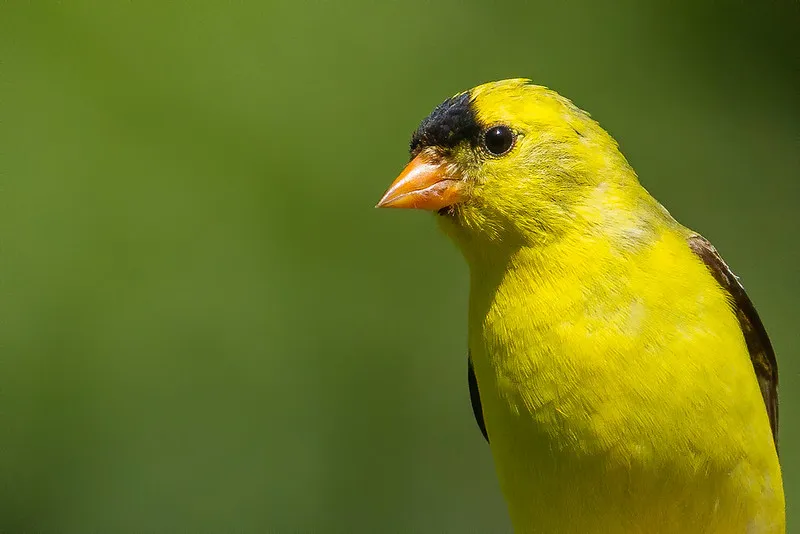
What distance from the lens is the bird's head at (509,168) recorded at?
6.73 ft

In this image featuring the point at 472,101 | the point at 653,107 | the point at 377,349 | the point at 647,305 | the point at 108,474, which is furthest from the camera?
the point at 653,107

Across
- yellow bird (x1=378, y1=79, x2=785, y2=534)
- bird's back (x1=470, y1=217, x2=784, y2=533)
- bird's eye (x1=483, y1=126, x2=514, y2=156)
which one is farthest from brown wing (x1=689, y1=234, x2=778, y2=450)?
bird's eye (x1=483, y1=126, x2=514, y2=156)

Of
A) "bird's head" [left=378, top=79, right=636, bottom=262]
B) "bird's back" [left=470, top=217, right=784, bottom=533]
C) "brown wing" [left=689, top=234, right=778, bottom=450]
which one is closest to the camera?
"bird's back" [left=470, top=217, right=784, bottom=533]

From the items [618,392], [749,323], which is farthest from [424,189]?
[749,323]

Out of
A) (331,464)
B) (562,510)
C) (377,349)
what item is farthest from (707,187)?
(562,510)

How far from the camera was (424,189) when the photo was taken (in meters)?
2.15

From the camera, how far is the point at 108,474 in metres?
3.66

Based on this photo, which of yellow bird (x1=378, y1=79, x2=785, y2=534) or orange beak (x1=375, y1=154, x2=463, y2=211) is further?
orange beak (x1=375, y1=154, x2=463, y2=211)

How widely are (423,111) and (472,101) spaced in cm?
202

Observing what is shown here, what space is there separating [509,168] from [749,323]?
80 cm

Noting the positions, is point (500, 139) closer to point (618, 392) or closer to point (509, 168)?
point (509, 168)

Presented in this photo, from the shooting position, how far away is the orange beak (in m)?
2.13

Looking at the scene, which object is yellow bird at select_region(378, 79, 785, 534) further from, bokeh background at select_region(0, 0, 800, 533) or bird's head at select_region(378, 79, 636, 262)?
bokeh background at select_region(0, 0, 800, 533)

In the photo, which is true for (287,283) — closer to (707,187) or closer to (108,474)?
(108,474)
